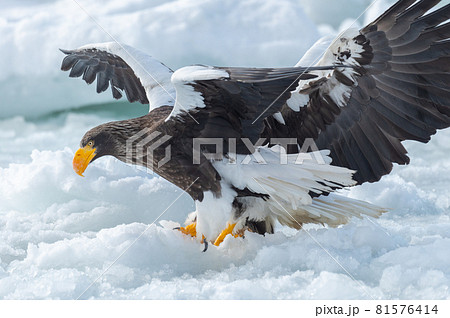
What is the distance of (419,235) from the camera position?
4.52 metres

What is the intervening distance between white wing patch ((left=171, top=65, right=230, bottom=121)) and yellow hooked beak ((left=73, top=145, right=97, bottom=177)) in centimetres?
87

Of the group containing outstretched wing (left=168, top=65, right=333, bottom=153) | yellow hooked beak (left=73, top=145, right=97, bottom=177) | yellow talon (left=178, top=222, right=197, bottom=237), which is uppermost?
outstretched wing (left=168, top=65, right=333, bottom=153)

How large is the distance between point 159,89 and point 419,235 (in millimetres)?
2412

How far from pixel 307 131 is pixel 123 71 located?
2185mm

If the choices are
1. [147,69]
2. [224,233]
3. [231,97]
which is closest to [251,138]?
[231,97]

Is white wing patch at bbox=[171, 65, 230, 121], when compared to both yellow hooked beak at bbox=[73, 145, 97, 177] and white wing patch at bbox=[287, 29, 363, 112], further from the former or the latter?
yellow hooked beak at bbox=[73, 145, 97, 177]

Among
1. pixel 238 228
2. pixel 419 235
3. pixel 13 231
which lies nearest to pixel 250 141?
pixel 238 228

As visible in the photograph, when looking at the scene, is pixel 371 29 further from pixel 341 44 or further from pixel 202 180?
pixel 202 180

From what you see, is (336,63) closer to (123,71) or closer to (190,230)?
(190,230)

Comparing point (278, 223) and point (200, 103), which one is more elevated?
point (200, 103)

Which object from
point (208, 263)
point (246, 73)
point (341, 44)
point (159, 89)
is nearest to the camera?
point (246, 73)

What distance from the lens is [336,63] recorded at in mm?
3641

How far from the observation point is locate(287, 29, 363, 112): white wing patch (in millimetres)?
3594

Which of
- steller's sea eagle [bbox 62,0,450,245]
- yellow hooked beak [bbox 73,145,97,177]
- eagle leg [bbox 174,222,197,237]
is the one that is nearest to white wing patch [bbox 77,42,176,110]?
steller's sea eagle [bbox 62,0,450,245]
